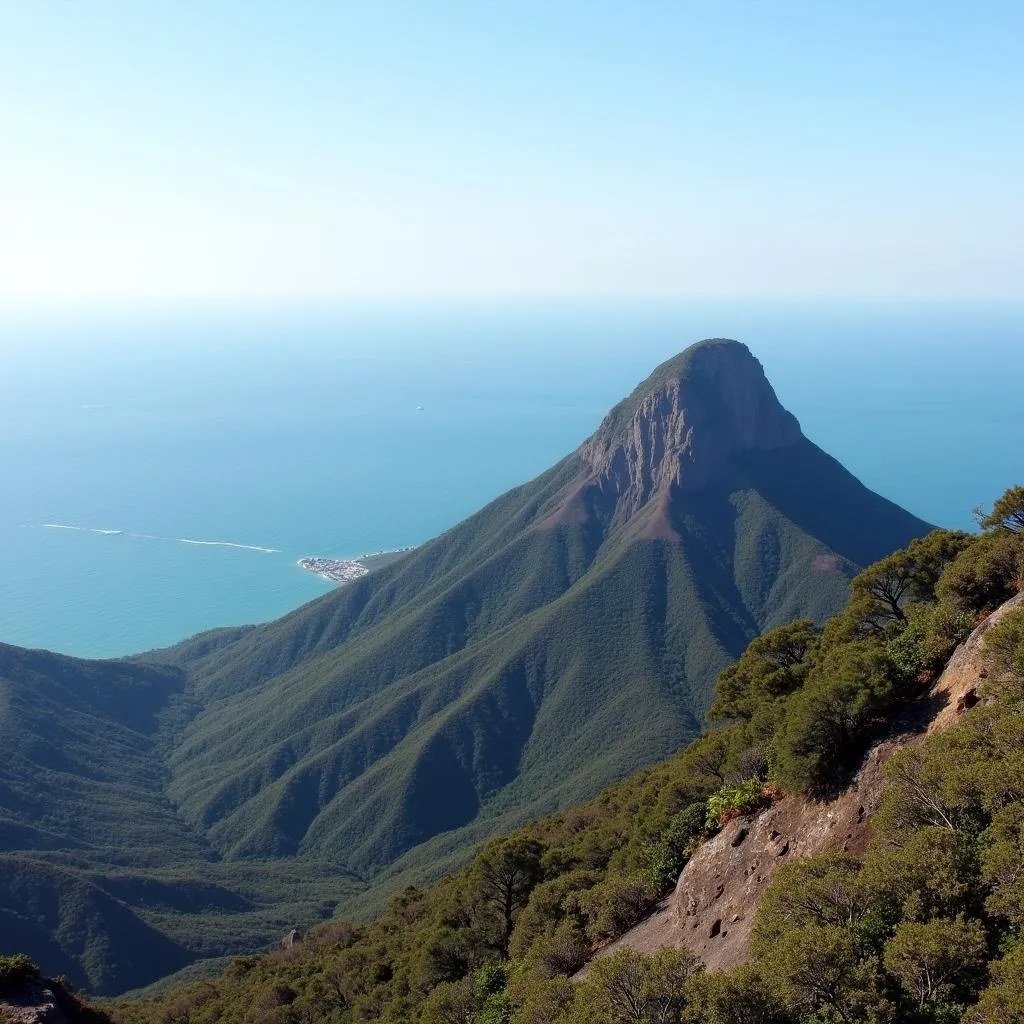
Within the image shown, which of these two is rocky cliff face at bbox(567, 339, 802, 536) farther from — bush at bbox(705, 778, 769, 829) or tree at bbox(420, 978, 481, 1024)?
tree at bbox(420, 978, 481, 1024)

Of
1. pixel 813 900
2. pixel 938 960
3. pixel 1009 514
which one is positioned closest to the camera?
pixel 938 960

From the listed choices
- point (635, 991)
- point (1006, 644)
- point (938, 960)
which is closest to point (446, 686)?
point (1006, 644)

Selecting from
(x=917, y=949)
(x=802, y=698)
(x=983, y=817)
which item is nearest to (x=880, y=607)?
(x=802, y=698)


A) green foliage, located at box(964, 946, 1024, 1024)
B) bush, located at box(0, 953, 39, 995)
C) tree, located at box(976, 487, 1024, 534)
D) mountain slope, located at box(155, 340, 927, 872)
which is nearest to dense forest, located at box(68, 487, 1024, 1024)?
green foliage, located at box(964, 946, 1024, 1024)

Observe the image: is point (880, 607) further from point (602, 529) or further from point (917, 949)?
point (602, 529)

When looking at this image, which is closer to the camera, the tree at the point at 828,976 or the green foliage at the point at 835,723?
the tree at the point at 828,976

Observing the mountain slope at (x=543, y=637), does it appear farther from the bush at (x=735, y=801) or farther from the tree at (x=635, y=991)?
the tree at (x=635, y=991)

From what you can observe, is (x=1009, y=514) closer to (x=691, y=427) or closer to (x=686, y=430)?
(x=691, y=427)

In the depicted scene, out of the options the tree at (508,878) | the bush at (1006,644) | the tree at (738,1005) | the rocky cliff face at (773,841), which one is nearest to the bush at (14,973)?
the tree at (508,878)
